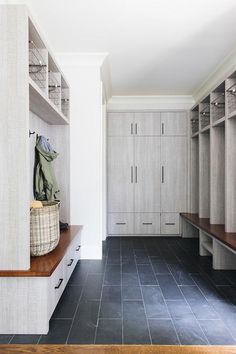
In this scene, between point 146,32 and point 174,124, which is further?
point 174,124

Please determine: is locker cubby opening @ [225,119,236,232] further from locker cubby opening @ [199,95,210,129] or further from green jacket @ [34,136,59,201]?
green jacket @ [34,136,59,201]

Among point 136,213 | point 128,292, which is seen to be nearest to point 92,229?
point 128,292

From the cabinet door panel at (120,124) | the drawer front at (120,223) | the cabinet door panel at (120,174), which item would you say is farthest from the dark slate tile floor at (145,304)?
the cabinet door panel at (120,124)

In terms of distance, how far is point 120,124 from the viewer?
4.73 m

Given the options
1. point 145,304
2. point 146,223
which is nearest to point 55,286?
point 145,304

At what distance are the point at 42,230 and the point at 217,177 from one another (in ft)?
8.28

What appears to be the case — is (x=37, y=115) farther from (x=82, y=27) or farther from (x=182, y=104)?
(x=182, y=104)

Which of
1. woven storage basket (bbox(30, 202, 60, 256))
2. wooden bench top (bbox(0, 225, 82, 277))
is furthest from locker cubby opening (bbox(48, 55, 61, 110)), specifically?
wooden bench top (bbox(0, 225, 82, 277))

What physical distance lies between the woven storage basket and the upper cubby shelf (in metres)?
0.98

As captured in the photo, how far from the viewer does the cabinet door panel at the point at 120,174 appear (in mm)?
4707

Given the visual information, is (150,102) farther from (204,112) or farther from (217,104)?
(217,104)

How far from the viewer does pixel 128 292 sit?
2445mm

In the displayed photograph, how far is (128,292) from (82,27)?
2.81 meters

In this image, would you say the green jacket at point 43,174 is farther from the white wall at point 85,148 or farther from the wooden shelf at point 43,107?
the white wall at point 85,148
